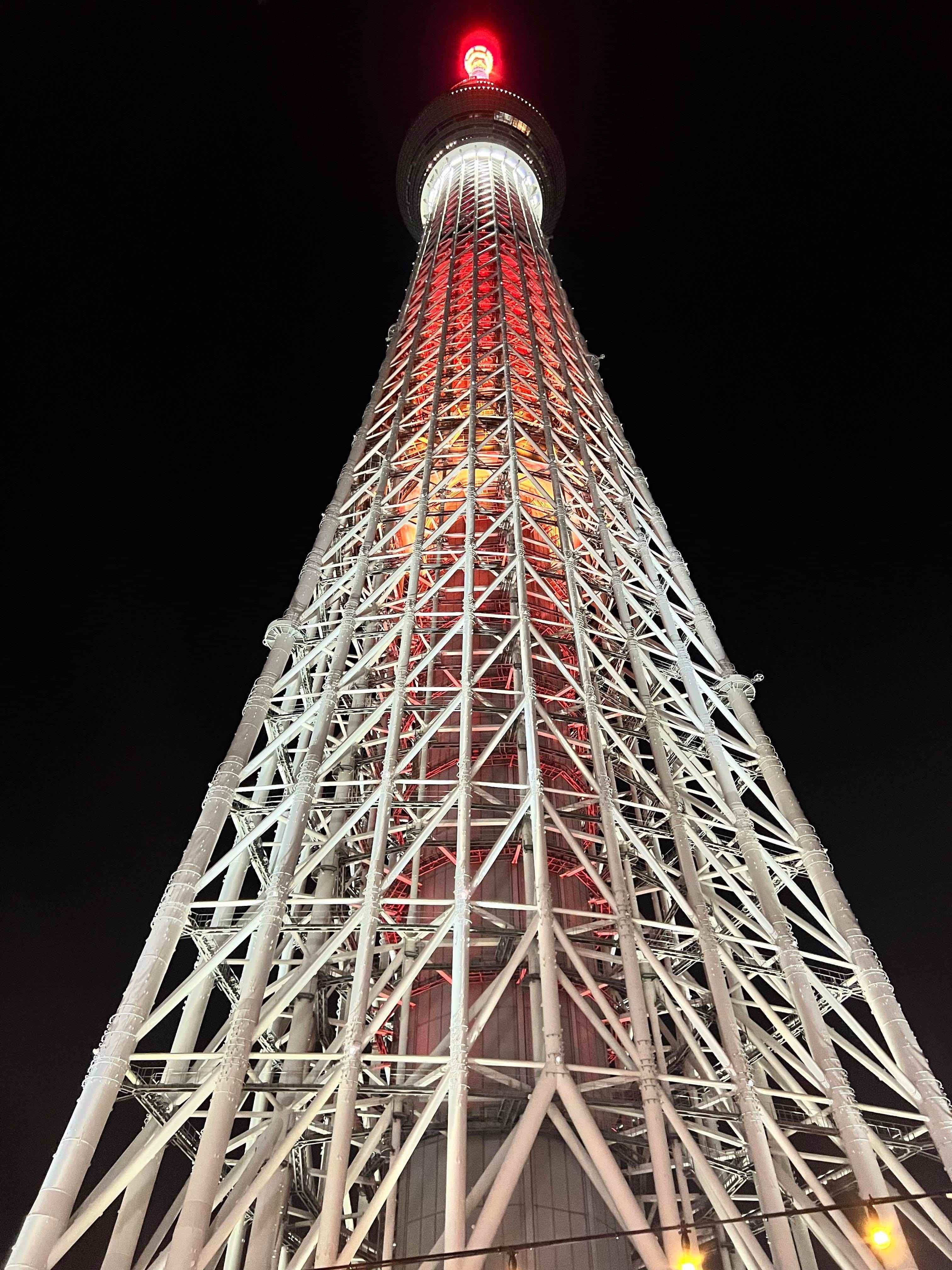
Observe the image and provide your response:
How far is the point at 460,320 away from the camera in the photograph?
121 ft

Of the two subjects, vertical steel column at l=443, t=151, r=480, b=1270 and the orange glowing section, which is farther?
the orange glowing section

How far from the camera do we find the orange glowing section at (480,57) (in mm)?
58562

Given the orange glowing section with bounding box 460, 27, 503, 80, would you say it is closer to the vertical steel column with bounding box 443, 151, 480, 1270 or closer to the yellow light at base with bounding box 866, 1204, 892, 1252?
the vertical steel column with bounding box 443, 151, 480, 1270

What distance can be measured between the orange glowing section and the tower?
36933 mm

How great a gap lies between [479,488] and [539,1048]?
14378 mm

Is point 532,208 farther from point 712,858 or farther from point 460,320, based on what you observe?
point 712,858

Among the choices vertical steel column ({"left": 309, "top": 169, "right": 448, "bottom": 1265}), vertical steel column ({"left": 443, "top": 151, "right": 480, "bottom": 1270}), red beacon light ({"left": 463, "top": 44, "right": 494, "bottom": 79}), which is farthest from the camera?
red beacon light ({"left": 463, "top": 44, "right": 494, "bottom": 79})

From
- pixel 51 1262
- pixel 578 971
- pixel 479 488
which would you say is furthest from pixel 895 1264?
pixel 479 488

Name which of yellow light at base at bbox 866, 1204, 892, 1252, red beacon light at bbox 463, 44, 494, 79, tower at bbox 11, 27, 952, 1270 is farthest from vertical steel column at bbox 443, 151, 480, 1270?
red beacon light at bbox 463, 44, 494, 79

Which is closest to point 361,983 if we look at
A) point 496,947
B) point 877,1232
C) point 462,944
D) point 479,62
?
point 462,944

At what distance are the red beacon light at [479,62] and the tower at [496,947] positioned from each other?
36.9 m

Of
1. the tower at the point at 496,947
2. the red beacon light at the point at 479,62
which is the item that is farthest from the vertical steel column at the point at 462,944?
the red beacon light at the point at 479,62

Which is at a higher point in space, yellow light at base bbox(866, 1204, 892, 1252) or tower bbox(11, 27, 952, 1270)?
tower bbox(11, 27, 952, 1270)

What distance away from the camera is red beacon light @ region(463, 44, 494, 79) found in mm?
58562
